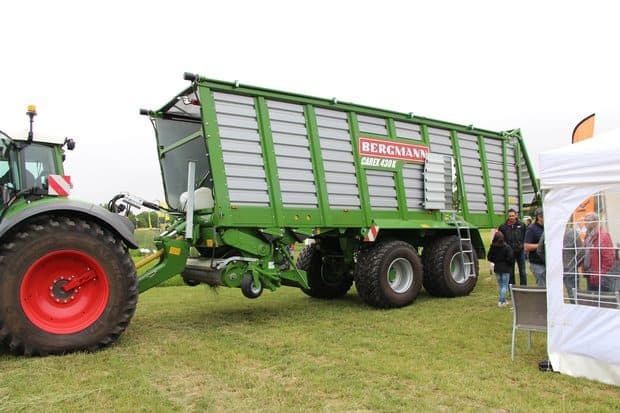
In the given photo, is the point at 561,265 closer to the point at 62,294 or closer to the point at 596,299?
the point at 596,299

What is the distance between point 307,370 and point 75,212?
9.48ft

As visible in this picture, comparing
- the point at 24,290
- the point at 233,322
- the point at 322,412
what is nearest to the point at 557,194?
the point at 322,412

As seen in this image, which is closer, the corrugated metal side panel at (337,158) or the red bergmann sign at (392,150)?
the corrugated metal side panel at (337,158)

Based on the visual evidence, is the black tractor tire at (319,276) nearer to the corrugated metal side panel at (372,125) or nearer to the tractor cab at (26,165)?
the corrugated metal side panel at (372,125)

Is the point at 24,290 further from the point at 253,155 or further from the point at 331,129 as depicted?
the point at 331,129

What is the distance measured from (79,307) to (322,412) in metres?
2.99

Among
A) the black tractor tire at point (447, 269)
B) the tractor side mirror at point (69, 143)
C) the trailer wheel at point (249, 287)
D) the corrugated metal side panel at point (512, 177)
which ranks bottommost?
the black tractor tire at point (447, 269)

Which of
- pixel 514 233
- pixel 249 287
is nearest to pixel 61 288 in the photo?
pixel 249 287

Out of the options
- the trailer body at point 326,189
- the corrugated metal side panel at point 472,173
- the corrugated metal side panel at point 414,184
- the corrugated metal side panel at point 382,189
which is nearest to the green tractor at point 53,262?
the trailer body at point 326,189

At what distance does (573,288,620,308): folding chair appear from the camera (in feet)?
14.3

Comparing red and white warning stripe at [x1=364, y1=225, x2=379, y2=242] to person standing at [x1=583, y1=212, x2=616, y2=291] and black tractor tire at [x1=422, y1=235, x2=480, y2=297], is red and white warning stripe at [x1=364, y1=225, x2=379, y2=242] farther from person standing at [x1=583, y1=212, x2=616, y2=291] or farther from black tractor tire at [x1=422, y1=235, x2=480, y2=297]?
person standing at [x1=583, y1=212, x2=616, y2=291]

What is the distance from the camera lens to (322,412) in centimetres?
371

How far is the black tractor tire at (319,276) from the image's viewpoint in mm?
9188

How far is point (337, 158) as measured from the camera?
302 inches
